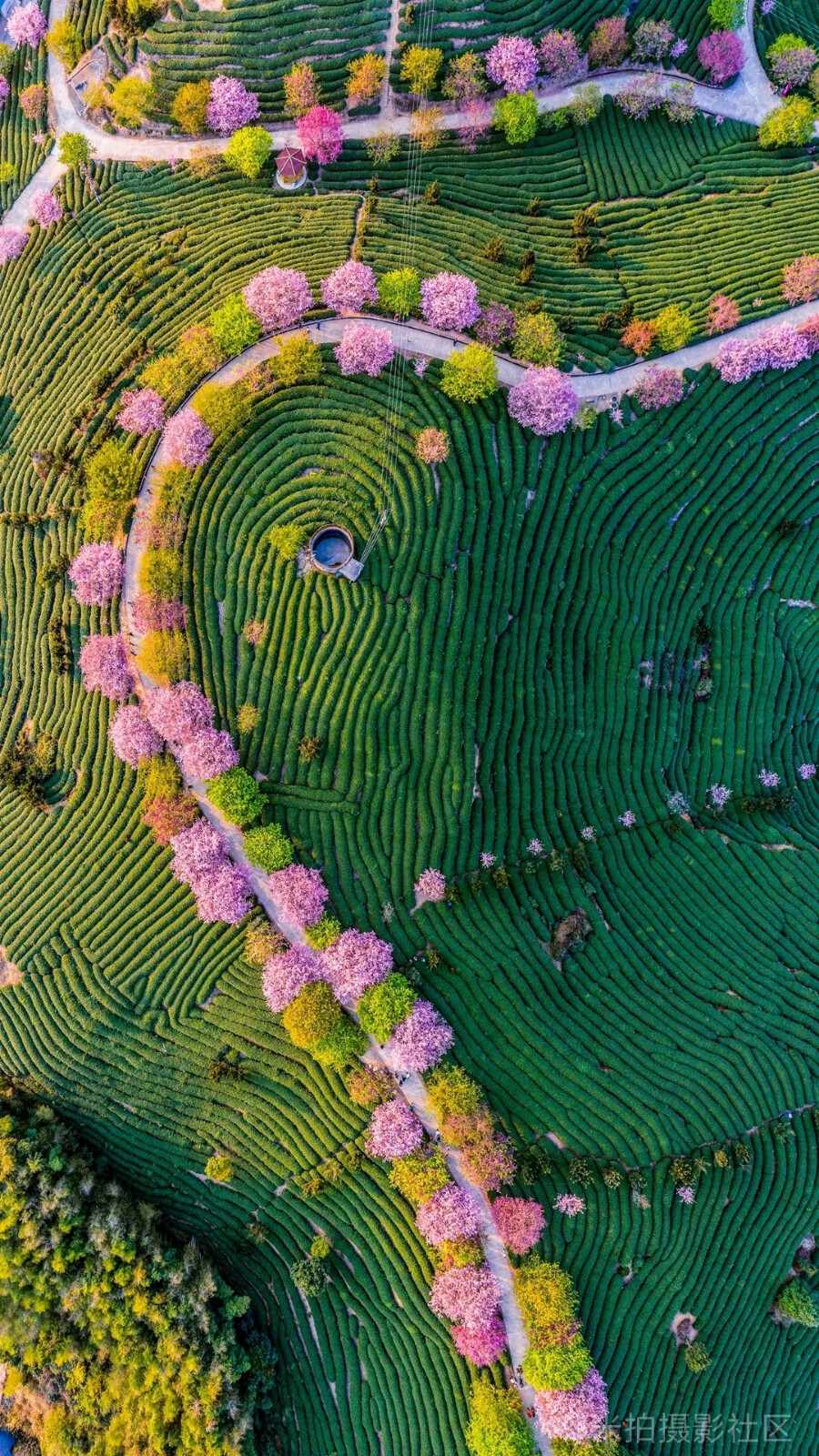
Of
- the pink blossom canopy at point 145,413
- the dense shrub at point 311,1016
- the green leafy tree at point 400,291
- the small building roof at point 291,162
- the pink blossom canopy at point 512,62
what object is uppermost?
the pink blossom canopy at point 512,62

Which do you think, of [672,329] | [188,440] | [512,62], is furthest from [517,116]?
[188,440]

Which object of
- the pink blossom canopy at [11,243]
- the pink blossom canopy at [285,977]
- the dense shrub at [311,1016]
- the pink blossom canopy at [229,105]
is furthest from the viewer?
the pink blossom canopy at [11,243]

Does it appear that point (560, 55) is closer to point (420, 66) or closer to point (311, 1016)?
point (420, 66)

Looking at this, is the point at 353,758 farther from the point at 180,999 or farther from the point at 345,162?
the point at 345,162

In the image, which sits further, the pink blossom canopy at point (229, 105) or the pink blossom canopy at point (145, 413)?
the pink blossom canopy at point (229, 105)

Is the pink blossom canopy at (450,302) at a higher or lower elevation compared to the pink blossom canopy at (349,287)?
higher

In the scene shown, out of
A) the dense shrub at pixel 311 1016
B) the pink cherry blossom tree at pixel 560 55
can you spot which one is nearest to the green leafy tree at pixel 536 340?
the pink cherry blossom tree at pixel 560 55

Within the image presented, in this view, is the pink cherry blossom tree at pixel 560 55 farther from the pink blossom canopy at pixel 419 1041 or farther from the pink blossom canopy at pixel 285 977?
the pink blossom canopy at pixel 419 1041

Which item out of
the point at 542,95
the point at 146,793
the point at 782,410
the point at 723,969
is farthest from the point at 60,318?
the point at 723,969
